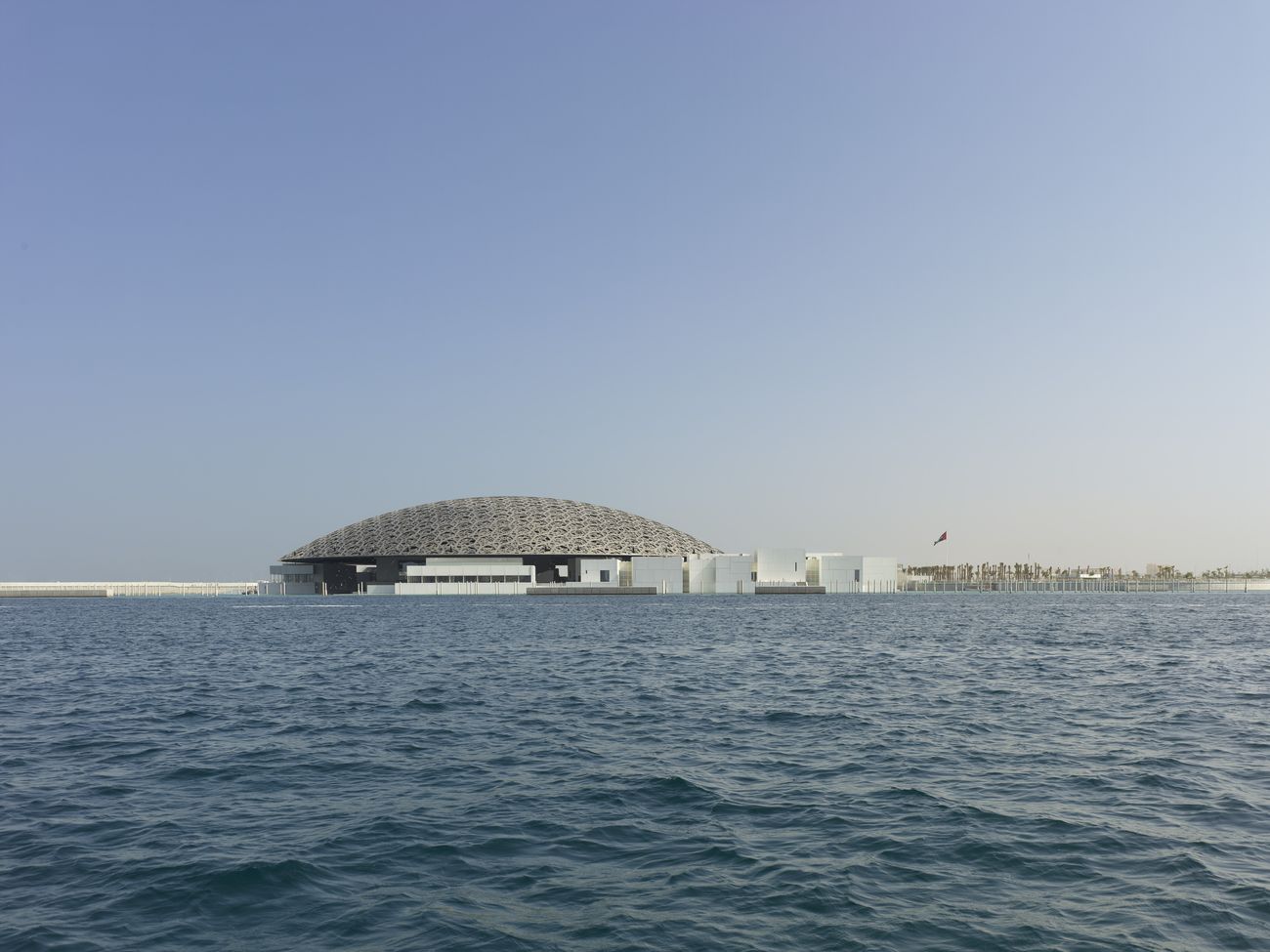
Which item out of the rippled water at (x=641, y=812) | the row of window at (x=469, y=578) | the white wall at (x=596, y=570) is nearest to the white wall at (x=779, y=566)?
the white wall at (x=596, y=570)

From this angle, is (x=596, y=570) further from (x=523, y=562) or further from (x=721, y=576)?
(x=721, y=576)

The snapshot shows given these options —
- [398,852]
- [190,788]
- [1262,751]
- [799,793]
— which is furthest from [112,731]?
[1262,751]

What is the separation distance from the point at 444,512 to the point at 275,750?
173826 mm

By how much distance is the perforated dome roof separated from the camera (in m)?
176

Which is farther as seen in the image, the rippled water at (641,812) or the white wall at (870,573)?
the white wall at (870,573)

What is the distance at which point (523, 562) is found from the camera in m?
179

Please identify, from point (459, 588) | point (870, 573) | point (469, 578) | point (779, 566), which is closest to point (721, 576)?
point (779, 566)

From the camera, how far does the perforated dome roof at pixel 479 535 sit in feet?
577

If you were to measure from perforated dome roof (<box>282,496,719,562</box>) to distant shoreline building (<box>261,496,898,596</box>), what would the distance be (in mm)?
256

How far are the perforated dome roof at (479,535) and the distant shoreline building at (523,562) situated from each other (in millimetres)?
256

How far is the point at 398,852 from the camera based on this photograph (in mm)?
13617

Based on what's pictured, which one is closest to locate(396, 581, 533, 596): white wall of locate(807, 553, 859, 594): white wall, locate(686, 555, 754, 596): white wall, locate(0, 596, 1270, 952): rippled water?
locate(686, 555, 754, 596): white wall

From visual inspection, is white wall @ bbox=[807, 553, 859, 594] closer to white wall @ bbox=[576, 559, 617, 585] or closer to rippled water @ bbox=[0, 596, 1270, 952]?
white wall @ bbox=[576, 559, 617, 585]

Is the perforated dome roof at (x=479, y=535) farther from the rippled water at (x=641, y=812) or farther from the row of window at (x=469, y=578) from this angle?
the rippled water at (x=641, y=812)
